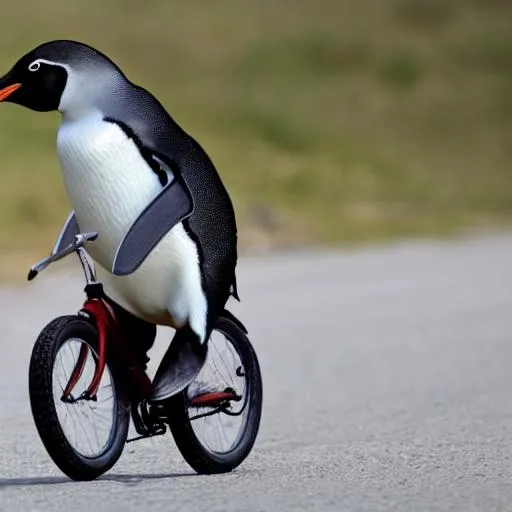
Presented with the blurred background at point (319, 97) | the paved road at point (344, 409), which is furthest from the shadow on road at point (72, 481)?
the blurred background at point (319, 97)

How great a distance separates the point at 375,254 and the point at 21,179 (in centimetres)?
2338

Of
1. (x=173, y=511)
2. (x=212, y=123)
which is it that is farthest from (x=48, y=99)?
(x=212, y=123)

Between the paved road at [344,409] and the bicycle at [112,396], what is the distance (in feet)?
0.49

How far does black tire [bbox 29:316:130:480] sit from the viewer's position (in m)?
7.03

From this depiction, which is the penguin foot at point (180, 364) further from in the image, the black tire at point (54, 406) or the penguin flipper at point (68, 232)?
the penguin flipper at point (68, 232)

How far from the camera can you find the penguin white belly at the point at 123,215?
7359mm

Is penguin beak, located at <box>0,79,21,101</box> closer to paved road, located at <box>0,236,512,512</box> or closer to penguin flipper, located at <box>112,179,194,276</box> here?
penguin flipper, located at <box>112,179,194,276</box>

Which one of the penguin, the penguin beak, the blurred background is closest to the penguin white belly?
the penguin

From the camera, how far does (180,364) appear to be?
7547 mm

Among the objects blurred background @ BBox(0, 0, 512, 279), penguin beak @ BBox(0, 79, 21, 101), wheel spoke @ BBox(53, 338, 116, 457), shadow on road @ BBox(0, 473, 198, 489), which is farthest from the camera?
blurred background @ BBox(0, 0, 512, 279)

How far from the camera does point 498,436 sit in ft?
→ 30.8

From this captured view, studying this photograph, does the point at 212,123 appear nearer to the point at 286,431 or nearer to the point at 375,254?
the point at 375,254

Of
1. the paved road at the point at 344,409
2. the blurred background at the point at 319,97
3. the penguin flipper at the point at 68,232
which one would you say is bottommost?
the blurred background at the point at 319,97

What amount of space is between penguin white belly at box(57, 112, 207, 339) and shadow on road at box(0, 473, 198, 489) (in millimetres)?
715
